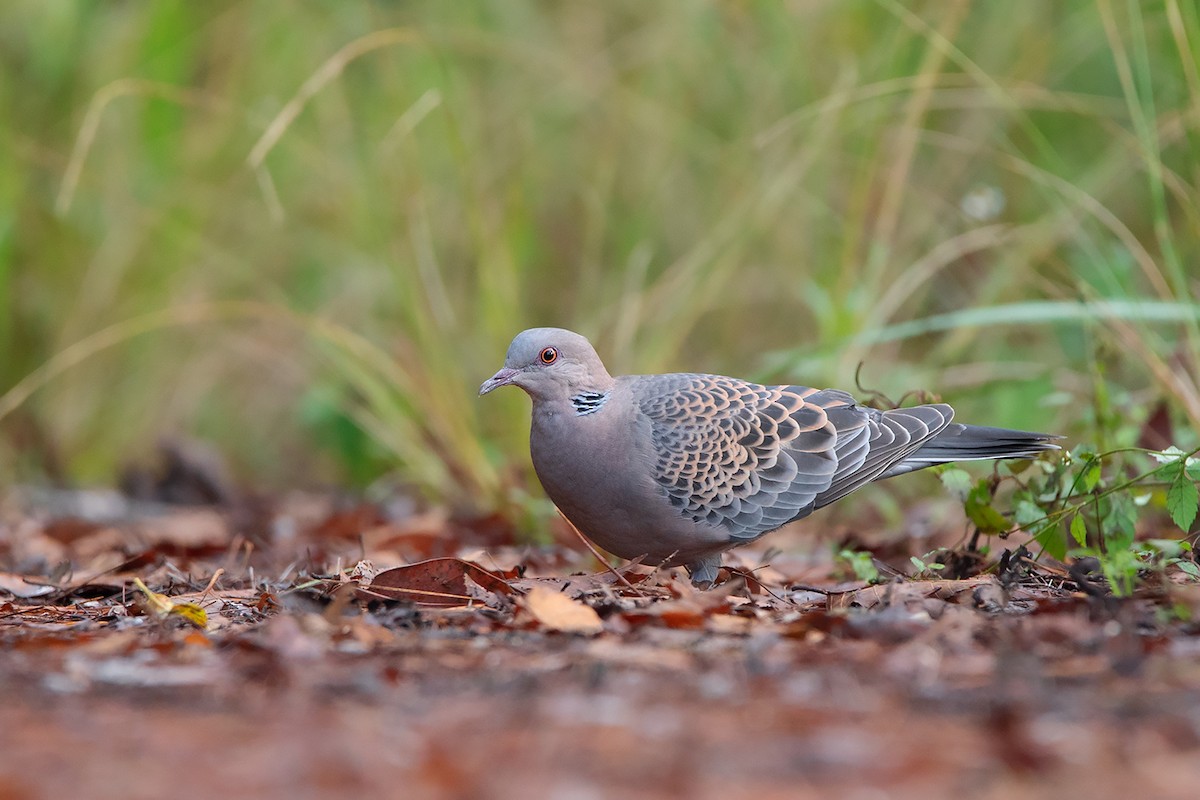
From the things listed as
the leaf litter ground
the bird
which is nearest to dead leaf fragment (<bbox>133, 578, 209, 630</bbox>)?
the leaf litter ground

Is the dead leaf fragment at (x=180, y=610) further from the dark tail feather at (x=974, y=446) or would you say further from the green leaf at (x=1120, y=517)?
the dark tail feather at (x=974, y=446)

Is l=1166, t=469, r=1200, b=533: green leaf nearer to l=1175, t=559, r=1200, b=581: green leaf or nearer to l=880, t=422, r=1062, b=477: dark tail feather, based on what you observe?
l=1175, t=559, r=1200, b=581: green leaf

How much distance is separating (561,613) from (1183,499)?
57.5 inches

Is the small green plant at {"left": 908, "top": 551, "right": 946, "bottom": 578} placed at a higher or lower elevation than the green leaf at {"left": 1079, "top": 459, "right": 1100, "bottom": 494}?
lower

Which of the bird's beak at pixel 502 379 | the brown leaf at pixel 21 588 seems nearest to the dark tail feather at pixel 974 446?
the bird's beak at pixel 502 379

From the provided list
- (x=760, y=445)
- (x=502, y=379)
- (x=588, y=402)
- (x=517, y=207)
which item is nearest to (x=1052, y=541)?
(x=760, y=445)

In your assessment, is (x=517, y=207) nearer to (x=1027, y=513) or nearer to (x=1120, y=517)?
(x=1027, y=513)

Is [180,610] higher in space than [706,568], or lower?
higher

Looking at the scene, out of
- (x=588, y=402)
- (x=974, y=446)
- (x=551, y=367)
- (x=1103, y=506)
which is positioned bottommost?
(x=1103, y=506)

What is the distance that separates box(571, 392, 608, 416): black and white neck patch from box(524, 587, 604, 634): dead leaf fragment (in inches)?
51.3

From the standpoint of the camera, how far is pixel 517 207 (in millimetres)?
6254

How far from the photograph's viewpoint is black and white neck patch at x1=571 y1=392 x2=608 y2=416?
4227 mm

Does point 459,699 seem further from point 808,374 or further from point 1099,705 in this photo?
point 808,374

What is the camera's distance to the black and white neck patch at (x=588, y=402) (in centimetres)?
423
